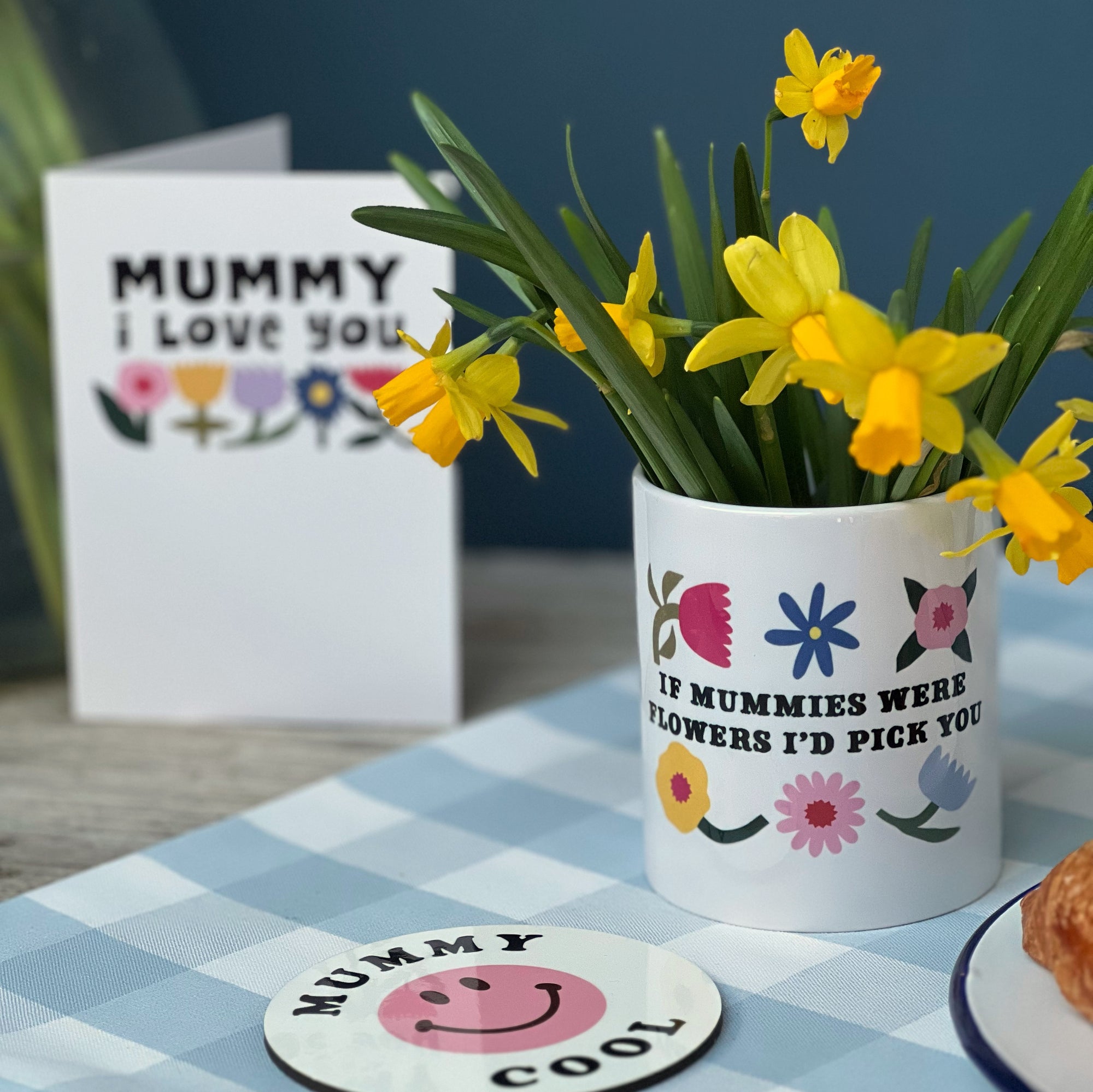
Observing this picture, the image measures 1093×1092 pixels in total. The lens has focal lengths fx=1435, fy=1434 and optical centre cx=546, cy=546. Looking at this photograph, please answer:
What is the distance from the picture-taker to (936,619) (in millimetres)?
406

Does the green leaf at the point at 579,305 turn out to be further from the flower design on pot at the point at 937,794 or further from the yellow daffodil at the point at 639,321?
the flower design on pot at the point at 937,794

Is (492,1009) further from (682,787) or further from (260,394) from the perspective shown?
(260,394)

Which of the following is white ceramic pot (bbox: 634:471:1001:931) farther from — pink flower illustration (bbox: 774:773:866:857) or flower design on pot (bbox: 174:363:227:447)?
flower design on pot (bbox: 174:363:227:447)

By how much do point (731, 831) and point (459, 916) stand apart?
0.09 m

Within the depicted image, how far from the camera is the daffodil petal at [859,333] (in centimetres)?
32

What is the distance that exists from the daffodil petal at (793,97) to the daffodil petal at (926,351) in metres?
0.09

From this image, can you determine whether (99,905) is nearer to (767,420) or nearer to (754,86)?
(767,420)

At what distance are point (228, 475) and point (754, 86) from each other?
1.48 feet

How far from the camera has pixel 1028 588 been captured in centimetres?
77

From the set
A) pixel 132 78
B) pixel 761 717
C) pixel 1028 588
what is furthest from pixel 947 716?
pixel 132 78

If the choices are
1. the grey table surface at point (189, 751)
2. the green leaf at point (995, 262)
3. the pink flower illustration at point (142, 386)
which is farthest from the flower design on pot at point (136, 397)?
the green leaf at point (995, 262)

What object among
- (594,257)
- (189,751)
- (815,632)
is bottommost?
(189,751)

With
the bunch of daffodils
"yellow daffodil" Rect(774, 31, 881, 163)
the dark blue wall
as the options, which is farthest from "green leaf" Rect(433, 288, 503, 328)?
the dark blue wall

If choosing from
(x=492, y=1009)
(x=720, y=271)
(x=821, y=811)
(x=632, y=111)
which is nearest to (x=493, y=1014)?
(x=492, y=1009)
